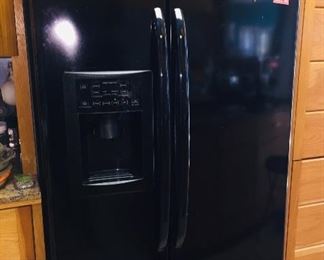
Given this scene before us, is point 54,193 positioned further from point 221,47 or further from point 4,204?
point 221,47

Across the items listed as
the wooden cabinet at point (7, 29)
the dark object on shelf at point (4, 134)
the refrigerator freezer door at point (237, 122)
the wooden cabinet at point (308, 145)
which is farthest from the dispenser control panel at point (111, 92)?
the wooden cabinet at point (308, 145)

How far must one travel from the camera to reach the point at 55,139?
102cm

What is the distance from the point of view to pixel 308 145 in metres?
1.50

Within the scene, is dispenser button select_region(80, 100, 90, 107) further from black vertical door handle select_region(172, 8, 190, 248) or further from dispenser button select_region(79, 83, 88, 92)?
black vertical door handle select_region(172, 8, 190, 248)

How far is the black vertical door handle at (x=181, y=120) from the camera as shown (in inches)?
41.4

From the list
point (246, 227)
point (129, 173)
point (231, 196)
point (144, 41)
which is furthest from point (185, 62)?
point (246, 227)

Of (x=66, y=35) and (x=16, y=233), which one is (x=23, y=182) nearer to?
(x=16, y=233)

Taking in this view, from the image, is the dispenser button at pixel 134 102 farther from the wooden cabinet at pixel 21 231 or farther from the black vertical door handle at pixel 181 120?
the wooden cabinet at pixel 21 231

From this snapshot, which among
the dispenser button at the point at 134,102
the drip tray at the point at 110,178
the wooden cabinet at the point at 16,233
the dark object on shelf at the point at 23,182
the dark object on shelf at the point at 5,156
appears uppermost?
the dispenser button at the point at 134,102

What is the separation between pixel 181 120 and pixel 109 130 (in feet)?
0.73

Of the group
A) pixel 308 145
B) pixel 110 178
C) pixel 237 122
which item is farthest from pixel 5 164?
pixel 308 145

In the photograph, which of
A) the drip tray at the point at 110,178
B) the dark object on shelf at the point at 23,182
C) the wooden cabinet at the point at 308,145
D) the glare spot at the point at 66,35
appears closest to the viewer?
the glare spot at the point at 66,35

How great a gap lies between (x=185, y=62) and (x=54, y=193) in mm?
549

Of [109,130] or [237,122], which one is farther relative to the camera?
[237,122]
